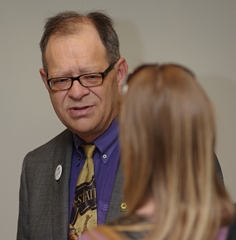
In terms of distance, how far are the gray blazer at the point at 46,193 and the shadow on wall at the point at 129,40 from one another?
0.54m

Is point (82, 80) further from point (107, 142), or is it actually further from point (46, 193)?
point (46, 193)

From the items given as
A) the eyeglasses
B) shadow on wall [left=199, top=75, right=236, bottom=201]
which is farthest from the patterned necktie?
shadow on wall [left=199, top=75, right=236, bottom=201]

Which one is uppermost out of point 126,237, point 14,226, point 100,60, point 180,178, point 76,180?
point 100,60

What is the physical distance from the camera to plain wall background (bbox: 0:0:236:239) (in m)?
2.59

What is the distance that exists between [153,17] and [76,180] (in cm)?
92

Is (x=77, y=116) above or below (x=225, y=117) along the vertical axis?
above

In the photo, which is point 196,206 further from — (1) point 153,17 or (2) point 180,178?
(1) point 153,17

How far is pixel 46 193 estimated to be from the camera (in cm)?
220

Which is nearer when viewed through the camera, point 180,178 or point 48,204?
point 180,178

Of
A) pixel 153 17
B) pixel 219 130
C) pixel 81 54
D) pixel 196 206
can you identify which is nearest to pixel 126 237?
pixel 196 206

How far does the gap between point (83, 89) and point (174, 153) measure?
35.3 inches

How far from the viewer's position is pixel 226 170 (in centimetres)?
261

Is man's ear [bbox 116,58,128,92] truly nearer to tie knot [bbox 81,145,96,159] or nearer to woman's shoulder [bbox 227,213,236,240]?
tie knot [bbox 81,145,96,159]

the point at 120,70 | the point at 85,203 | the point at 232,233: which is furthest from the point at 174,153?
the point at 120,70
